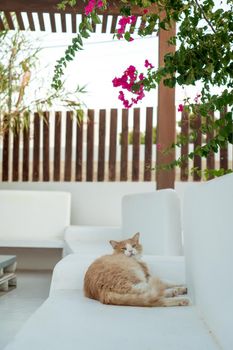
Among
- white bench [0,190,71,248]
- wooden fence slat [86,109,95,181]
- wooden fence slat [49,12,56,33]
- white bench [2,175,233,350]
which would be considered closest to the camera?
white bench [2,175,233,350]

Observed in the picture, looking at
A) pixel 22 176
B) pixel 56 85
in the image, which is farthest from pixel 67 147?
pixel 56 85

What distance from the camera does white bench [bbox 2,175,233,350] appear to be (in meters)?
1.60

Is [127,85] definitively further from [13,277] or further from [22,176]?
[22,176]

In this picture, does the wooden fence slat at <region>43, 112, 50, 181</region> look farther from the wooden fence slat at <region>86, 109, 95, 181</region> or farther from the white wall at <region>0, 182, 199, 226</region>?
the wooden fence slat at <region>86, 109, 95, 181</region>

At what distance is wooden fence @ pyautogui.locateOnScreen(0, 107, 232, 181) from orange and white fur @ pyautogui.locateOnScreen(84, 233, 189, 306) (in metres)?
3.64

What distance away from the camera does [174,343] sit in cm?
164

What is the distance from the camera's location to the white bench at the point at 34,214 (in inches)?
229

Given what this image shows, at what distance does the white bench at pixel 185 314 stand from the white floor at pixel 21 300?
877 mm

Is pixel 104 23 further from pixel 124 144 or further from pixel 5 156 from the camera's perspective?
pixel 5 156

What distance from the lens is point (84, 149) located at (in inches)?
248

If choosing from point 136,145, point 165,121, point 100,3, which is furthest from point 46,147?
point 100,3

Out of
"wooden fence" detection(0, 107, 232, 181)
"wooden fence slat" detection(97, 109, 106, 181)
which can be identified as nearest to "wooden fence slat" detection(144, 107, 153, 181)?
"wooden fence" detection(0, 107, 232, 181)

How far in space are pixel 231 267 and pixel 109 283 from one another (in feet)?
2.90

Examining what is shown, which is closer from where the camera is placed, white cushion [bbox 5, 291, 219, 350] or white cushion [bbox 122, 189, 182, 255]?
white cushion [bbox 5, 291, 219, 350]
